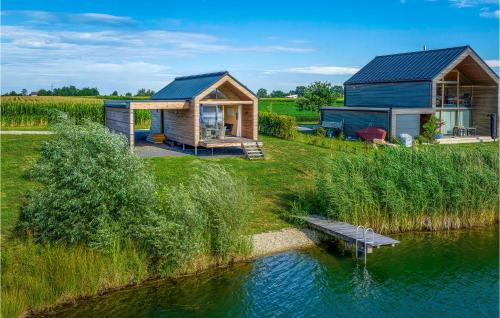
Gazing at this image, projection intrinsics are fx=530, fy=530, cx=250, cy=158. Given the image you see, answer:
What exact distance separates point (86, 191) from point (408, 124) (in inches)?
1009

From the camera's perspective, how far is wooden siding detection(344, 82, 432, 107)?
35.4 meters

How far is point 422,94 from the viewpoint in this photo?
35.4 meters

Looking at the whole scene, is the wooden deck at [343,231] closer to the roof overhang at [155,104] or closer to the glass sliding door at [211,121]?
the glass sliding door at [211,121]

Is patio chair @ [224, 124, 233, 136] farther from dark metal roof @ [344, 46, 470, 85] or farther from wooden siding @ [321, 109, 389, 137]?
dark metal roof @ [344, 46, 470, 85]

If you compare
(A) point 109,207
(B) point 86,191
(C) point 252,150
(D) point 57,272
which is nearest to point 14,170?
(B) point 86,191

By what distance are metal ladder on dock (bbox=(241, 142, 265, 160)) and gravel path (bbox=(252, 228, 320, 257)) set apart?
8.54m

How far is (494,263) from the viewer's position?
16391mm

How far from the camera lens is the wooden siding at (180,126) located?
2653 cm

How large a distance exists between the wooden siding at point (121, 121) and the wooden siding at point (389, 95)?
783 inches

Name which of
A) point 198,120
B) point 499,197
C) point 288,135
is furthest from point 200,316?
point 288,135

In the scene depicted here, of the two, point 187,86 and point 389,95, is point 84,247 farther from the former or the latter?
point 389,95

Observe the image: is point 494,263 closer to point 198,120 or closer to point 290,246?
point 290,246

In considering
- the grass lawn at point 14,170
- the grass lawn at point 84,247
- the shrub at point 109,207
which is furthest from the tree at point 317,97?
the shrub at point 109,207

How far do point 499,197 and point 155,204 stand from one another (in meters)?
13.2
